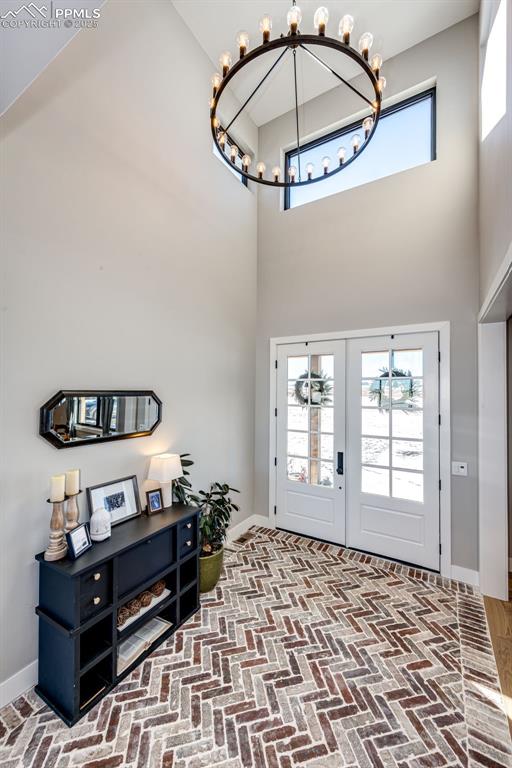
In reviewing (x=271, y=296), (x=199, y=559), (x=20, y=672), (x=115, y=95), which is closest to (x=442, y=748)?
(x=199, y=559)

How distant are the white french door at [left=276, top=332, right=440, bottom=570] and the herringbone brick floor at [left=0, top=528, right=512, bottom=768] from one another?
0.72 m

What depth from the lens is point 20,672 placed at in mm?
1989

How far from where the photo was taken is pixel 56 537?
2.01 meters

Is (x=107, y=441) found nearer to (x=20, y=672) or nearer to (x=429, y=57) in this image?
(x=20, y=672)

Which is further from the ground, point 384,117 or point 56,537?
point 384,117

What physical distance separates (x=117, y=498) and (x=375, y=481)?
9.00 feet

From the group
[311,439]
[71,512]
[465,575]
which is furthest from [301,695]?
[311,439]

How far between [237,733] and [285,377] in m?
3.32

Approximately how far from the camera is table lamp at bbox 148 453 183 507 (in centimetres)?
276

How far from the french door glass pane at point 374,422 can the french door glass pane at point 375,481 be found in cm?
43

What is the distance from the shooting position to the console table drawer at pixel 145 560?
218 centimetres

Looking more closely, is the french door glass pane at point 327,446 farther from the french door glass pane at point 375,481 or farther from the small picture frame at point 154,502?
the small picture frame at point 154,502

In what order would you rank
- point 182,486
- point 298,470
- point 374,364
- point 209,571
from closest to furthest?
point 209,571
point 182,486
point 374,364
point 298,470

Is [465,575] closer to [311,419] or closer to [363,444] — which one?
[363,444]
